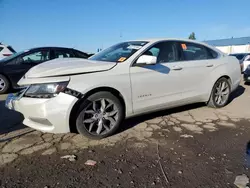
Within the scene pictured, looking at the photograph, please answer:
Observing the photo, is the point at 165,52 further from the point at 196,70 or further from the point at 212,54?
the point at 212,54

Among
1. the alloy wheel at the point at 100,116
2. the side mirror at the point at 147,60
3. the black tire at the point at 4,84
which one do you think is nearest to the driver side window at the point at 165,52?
the side mirror at the point at 147,60

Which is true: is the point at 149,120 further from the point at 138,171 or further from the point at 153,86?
the point at 138,171

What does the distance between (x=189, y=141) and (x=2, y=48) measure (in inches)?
393

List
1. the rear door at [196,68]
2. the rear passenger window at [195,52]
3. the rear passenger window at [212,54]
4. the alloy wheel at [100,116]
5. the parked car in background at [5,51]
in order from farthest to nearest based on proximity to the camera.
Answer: the parked car in background at [5,51] < the rear passenger window at [212,54] < the rear passenger window at [195,52] < the rear door at [196,68] < the alloy wheel at [100,116]

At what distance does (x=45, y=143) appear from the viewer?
132 inches

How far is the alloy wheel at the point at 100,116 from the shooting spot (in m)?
3.38

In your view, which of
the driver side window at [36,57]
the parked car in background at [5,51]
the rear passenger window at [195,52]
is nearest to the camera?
the rear passenger window at [195,52]

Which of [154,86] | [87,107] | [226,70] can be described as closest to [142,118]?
[154,86]

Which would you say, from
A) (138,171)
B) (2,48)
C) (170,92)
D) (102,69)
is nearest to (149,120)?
(170,92)

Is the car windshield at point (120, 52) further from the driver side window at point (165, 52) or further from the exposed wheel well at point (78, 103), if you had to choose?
the exposed wheel well at point (78, 103)

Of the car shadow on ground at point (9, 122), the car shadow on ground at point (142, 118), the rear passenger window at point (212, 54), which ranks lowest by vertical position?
the car shadow on ground at point (142, 118)

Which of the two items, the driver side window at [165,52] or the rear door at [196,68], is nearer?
the driver side window at [165,52]

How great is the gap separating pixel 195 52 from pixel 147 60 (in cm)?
153

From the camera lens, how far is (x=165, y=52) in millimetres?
4250
